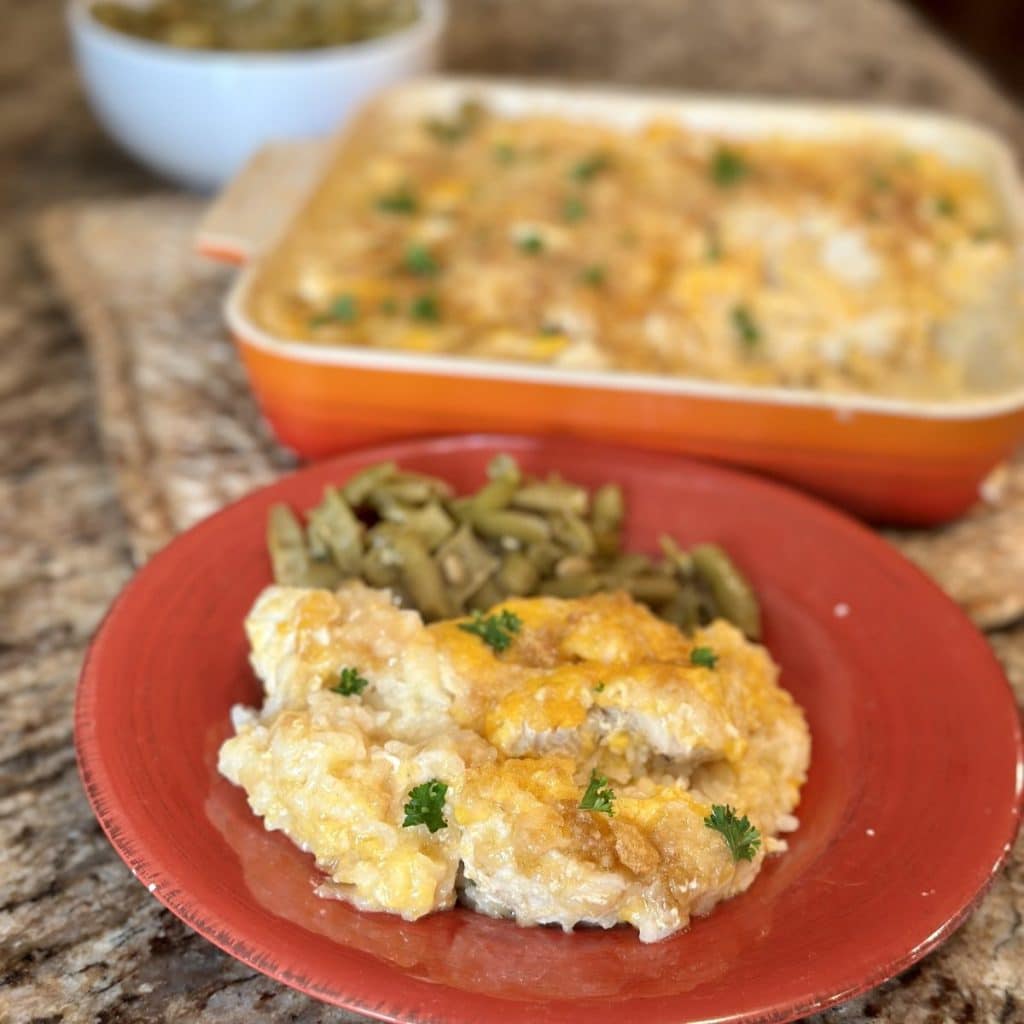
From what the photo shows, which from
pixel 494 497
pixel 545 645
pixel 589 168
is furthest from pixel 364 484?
pixel 589 168

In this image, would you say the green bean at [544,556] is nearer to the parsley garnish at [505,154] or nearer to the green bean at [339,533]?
the green bean at [339,533]

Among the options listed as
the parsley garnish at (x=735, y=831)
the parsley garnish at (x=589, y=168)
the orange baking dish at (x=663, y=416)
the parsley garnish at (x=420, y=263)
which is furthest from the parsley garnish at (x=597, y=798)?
the parsley garnish at (x=589, y=168)

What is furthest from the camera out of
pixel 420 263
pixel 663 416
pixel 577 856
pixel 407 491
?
pixel 420 263

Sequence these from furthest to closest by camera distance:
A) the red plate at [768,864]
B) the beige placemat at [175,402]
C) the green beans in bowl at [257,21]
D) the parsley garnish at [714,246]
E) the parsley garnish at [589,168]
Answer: the green beans in bowl at [257,21] → the parsley garnish at [589,168] → the parsley garnish at [714,246] → the beige placemat at [175,402] → the red plate at [768,864]

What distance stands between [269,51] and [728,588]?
183cm

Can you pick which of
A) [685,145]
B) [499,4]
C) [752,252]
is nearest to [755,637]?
[752,252]

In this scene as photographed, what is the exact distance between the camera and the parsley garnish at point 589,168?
2.52 metres

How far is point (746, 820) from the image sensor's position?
1307 millimetres

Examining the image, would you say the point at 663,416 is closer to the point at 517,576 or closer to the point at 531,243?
the point at 517,576

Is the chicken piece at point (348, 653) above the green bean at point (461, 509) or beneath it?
above

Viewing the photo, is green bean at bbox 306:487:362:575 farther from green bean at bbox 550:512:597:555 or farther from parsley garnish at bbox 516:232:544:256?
parsley garnish at bbox 516:232:544:256

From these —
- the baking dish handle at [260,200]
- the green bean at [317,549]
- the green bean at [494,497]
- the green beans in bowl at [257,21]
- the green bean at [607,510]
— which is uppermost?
the green beans in bowl at [257,21]

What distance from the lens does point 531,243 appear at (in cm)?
228

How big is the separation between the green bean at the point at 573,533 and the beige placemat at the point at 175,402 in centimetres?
56
